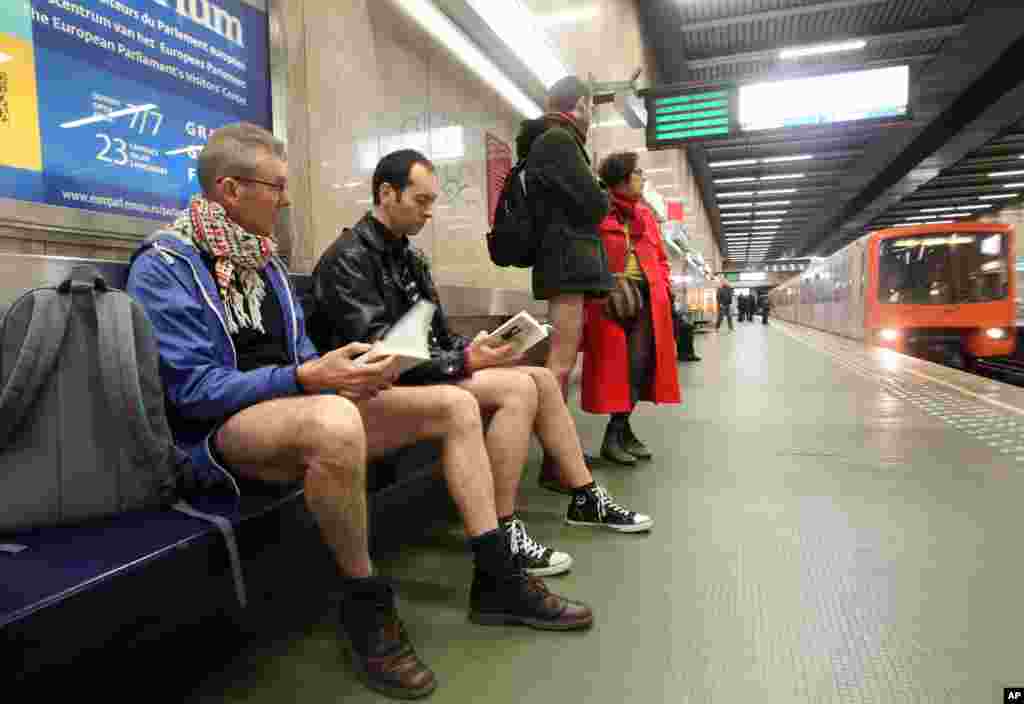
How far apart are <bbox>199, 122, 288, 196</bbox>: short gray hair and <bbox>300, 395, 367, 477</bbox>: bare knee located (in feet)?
2.04

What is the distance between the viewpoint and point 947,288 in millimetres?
9906

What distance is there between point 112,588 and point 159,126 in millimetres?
1641

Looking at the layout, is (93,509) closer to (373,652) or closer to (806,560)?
(373,652)

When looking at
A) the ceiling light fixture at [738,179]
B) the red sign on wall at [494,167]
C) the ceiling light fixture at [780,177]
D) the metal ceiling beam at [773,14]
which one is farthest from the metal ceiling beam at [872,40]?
the ceiling light fixture at [738,179]

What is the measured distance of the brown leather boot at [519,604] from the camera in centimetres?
162

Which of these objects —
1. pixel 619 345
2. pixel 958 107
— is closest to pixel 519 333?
pixel 619 345

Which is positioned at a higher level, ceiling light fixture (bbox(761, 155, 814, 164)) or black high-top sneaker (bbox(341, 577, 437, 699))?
ceiling light fixture (bbox(761, 155, 814, 164))

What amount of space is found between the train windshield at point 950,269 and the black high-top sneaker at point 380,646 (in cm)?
1093

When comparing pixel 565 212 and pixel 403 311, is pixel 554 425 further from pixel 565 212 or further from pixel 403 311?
pixel 565 212

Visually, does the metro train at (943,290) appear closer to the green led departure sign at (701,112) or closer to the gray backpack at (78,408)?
the green led departure sign at (701,112)

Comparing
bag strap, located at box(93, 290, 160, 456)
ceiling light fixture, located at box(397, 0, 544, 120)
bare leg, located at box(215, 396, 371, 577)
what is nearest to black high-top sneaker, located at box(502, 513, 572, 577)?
bare leg, located at box(215, 396, 371, 577)

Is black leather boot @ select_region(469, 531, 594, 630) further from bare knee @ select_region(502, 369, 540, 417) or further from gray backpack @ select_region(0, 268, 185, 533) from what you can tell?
gray backpack @ select_region(0, 268, 185, 533)

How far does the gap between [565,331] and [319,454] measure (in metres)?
1.63

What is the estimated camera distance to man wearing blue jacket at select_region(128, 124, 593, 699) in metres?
1.39
